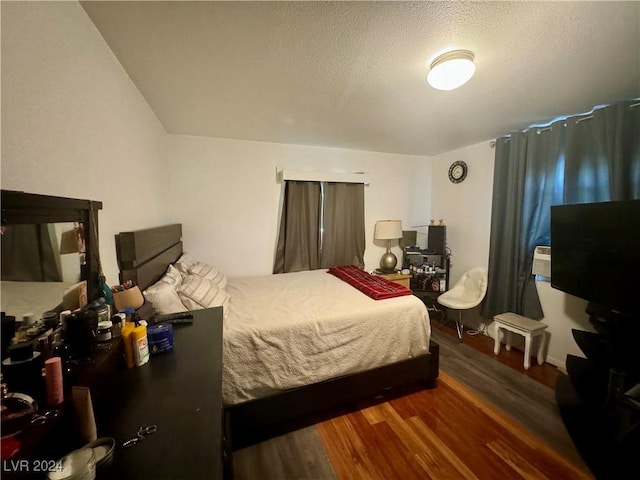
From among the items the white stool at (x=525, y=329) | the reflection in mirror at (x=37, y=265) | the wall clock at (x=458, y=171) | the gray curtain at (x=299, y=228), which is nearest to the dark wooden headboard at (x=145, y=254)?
the reflection in mirror at (x=37, y=265)

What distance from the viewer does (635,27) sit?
121 centimetres

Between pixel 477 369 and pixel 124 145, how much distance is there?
11.5ft

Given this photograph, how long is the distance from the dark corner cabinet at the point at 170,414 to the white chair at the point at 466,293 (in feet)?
9.39

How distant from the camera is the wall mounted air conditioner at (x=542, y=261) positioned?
2.46 meters

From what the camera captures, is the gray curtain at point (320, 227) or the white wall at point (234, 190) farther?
the gray curtain at point (320, 227)

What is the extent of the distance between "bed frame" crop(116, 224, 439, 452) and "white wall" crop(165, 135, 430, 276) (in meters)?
0.85

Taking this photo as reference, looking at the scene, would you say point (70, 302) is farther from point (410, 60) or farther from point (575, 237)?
point (575, 237)

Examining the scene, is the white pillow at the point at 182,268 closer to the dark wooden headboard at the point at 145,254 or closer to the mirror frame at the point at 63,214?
the dark wooden headboard at the point at 145,254

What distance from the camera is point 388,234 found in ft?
12.0

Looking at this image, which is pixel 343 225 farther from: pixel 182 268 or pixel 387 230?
pixel 182 268

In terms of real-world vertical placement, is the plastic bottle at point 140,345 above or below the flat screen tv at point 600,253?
below

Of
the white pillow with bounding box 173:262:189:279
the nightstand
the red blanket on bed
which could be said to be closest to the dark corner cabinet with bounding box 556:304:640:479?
the red blanket on bed

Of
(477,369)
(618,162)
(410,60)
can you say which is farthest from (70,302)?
(618,162)

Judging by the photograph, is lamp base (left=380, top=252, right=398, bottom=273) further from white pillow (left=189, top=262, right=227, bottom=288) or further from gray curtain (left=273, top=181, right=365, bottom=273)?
white pillow (left=189, top=262, right=227, bottom=288)
